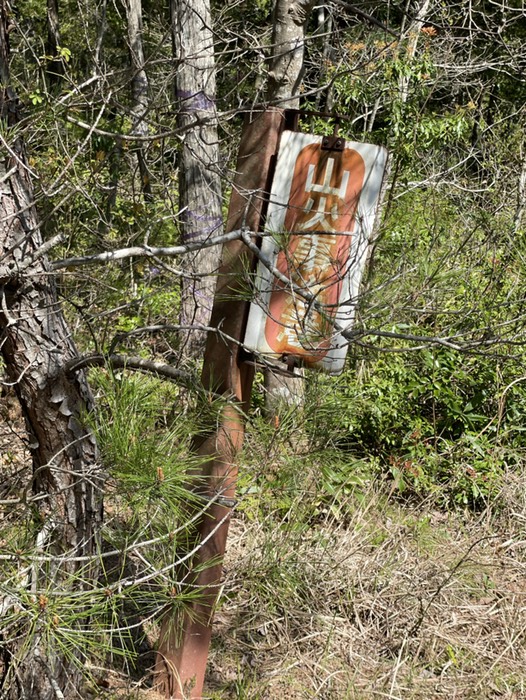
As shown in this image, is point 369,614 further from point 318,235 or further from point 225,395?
point 318,235

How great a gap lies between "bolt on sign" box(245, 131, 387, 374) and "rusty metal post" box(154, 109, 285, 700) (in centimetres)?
8

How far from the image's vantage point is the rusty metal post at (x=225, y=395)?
6.85 feet

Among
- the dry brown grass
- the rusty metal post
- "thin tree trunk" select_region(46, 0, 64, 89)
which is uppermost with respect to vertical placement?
"thin tree trunk" select_region(46, 0, 64, 89)

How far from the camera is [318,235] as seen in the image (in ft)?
6.41

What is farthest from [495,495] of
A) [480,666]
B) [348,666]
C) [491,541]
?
[348,666]

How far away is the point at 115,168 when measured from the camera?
5.32m

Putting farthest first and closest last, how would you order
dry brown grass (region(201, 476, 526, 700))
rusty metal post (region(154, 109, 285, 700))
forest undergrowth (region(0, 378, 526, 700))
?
dry brown grass (region(201, 476, 526, 700)), forest undergrowth (region(0, 378, 526, 700)), rusty metal post (region(154, 109, 285, 700))

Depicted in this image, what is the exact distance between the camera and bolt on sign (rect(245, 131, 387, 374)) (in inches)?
74.3

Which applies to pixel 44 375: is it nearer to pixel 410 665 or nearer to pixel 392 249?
pixel 410 665

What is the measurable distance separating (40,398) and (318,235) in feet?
2.83

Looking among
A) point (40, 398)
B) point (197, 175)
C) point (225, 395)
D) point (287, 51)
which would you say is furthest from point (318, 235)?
point (197, 175)

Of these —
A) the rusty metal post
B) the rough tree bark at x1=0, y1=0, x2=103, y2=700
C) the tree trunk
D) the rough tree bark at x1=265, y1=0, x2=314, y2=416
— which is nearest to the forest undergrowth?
the rusty metal post

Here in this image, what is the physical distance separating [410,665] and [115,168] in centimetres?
391

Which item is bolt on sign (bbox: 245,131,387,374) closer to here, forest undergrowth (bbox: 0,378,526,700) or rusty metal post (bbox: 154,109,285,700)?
rusty metal post (bbox: 154,109,285,700)
